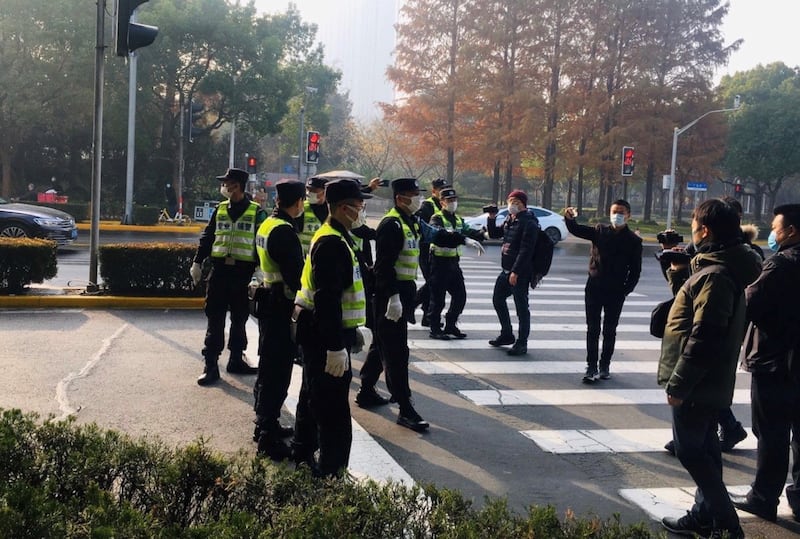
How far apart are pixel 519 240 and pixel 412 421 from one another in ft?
11.7

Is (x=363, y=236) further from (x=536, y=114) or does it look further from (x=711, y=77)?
(x=711, y=77)

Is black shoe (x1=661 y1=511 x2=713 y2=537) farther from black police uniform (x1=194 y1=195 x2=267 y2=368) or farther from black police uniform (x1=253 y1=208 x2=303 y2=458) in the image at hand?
black police uniform (x1=194 y1=195 x2=267 y2=368)

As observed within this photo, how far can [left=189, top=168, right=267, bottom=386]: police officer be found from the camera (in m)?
7.07

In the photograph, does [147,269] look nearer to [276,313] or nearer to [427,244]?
[427,244]

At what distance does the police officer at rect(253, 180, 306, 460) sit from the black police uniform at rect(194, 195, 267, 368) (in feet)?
5.23

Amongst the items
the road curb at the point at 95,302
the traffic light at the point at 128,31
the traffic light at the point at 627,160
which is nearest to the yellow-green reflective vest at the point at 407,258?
the traffic light at the point at 128,31

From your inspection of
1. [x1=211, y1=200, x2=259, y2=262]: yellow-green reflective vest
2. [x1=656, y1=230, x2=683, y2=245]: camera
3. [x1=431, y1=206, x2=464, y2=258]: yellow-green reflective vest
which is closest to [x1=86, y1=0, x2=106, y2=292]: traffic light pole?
[x1=211, y1=200, x2=259, y2=262]: yellow-green reflective vest

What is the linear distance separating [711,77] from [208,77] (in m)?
28.3

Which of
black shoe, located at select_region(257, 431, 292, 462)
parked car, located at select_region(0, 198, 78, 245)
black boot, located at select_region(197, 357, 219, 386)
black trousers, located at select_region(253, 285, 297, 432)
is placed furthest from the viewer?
parked car, located at select_region(0, 198, 78, 245)

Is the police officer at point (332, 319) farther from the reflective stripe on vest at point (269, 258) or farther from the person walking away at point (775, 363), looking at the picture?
the person walking away at point (775, 363)

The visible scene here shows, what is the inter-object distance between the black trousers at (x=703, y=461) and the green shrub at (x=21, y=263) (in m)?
9.33

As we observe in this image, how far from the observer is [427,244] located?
9352 millimetres

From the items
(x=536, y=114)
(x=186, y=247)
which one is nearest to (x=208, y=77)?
(x=536, y=114)

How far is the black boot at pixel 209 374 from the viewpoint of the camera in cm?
705
